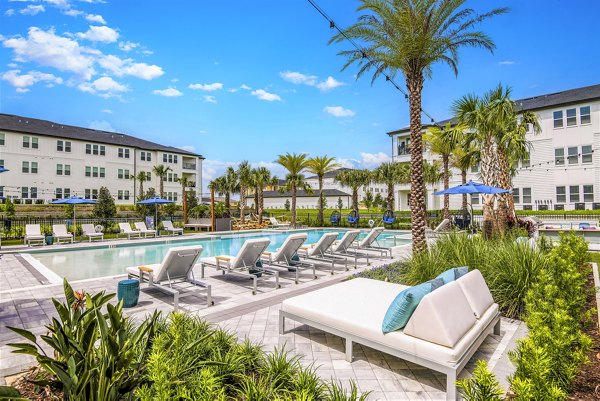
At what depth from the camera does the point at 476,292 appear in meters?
4.48

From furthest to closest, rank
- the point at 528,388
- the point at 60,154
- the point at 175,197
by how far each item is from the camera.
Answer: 1. the point at 175,197
2. the point at 60,154
3. the point at 528,388

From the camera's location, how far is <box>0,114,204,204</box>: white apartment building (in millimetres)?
38188

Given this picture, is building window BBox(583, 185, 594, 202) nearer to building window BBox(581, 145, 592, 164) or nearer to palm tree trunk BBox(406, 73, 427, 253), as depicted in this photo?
building window BBox(581, 145, 592, 164)

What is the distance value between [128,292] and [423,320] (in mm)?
5373

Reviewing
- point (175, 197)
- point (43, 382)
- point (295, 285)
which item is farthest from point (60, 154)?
point (43, 382)

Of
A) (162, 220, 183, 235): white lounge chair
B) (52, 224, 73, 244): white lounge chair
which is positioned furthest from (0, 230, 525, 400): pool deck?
(162, 220, 183, 235): white lounge chair

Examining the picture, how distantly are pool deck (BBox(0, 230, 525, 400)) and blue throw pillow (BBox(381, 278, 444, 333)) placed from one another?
1.93 feet

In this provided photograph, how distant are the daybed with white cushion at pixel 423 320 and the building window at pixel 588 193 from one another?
31.6 meters

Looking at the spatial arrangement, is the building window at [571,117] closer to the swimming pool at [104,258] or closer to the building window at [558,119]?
the building window at [558,119]

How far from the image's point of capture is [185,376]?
3154 millimetres

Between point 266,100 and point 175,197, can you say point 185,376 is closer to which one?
point 266,100

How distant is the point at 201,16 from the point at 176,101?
10.2 m

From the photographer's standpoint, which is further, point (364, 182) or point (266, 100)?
point (364, 182)

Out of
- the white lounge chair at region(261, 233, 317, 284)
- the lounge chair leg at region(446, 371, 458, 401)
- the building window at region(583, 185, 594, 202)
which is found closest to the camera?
the lounge chair leg at region(446, 371, 458, 401)
